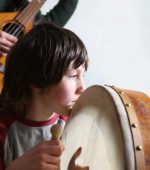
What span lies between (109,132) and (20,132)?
340 millimetres

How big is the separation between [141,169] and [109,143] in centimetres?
9

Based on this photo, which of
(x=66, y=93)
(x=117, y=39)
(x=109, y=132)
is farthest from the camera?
(x=117, y=39)

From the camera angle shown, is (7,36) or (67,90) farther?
(7,36)

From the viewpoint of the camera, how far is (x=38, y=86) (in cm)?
79

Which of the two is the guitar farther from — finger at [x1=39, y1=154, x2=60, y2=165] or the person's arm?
finger at [x1=39, y1=154, x2=60, y2=165]

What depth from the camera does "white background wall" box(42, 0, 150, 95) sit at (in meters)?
1.55

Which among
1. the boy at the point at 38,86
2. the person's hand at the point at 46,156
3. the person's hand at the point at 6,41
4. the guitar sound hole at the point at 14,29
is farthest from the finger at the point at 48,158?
the guitar sound hole at the point at 14,29

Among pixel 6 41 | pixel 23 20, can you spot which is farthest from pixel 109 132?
pixel 23 20

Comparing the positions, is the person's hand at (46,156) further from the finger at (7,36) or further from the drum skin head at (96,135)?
the finger at (7,36)

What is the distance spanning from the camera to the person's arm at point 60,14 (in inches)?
49.1

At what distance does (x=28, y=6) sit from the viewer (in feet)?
3.86

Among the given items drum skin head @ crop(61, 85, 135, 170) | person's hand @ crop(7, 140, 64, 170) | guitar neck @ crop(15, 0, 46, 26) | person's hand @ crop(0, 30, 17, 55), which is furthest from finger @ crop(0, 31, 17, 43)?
person's hand @ crop(7, 140, 64, 170)

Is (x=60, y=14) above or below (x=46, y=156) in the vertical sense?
above

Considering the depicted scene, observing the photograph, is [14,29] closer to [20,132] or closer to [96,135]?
[20,132]
